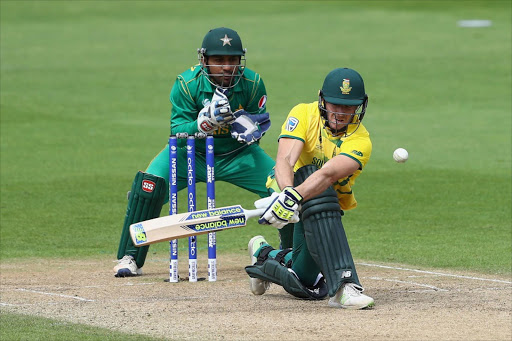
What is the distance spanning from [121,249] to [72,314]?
75.2 inches

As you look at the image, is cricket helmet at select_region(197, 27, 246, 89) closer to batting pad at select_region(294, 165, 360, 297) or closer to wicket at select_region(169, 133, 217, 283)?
wicket at select_region(169, 133, 217, 283)

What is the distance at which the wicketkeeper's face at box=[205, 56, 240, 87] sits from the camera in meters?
7.97

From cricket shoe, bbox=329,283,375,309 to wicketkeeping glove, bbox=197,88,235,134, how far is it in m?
1.85

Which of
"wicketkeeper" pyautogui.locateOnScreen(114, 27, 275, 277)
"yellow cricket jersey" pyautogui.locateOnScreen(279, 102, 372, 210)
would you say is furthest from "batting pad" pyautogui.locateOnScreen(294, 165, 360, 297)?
"wicketkeeper" pyautogui.locateOnScreen(114, 27, 275, 277)

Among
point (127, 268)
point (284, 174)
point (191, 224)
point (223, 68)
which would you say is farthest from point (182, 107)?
point (284, 174)

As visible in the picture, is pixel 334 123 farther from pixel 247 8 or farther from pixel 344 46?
pixel 247 8

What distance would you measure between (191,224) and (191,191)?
1.09m

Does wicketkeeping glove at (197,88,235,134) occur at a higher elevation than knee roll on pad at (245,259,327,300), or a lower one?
higher

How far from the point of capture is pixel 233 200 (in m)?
12.1

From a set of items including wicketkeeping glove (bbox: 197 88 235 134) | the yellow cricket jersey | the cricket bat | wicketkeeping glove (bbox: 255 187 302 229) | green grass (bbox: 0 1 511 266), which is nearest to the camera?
wicketkeeping glove (bbox: 255 187 302 229)

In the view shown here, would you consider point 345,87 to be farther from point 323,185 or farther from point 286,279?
point 286,279

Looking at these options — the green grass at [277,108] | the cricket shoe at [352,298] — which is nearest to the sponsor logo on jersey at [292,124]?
the cricket shoe at [352,298]

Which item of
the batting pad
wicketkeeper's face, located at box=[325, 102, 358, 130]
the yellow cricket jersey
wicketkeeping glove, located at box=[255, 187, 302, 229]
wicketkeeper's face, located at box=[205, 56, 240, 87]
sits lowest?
the batting pad

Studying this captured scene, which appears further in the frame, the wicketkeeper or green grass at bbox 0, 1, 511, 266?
green grass at bbox 0, 1, 511, 266
